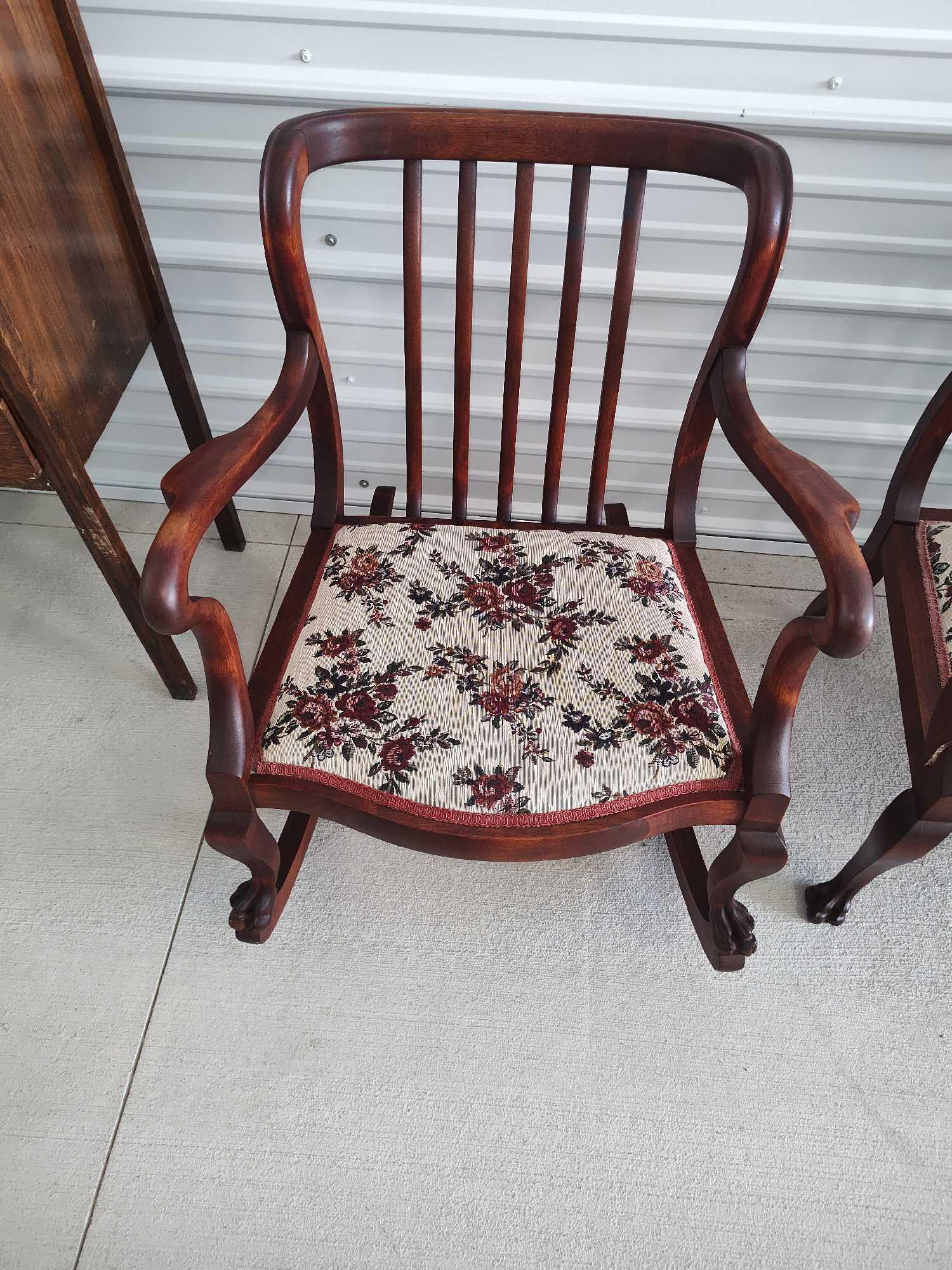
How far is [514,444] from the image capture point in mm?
1079

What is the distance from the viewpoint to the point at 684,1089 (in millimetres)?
1092

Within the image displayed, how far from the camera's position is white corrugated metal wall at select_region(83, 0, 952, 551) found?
1.06 meters

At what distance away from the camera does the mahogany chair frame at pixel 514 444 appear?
0.77m

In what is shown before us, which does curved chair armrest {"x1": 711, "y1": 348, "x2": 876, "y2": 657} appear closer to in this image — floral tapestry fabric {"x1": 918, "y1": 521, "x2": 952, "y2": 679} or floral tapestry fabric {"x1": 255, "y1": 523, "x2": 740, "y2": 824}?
floral tapestry fabric {"x1": 255, "y1": 523, "x2": 740, "y2": 824}

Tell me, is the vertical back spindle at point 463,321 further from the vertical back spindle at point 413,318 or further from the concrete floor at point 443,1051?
the concrete floor at point 443,1051

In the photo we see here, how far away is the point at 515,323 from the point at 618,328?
12cm

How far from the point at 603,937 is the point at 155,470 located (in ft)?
4.18

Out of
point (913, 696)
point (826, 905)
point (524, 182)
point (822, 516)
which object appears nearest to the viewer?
point (822, 516)

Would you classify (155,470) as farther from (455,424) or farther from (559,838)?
(559,838)

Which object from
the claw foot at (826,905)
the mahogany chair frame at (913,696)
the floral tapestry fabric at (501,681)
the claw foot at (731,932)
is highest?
the floral tapestry fabric at (501,681)

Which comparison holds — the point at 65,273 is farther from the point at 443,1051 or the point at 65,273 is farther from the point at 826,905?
the point at 826,905

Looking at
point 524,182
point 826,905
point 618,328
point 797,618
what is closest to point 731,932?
point 826,905

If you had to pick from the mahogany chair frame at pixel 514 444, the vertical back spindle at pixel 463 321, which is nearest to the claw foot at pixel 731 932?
the mahogany chair frame at pixel 514 444

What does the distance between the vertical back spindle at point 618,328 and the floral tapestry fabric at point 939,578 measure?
446 mm
